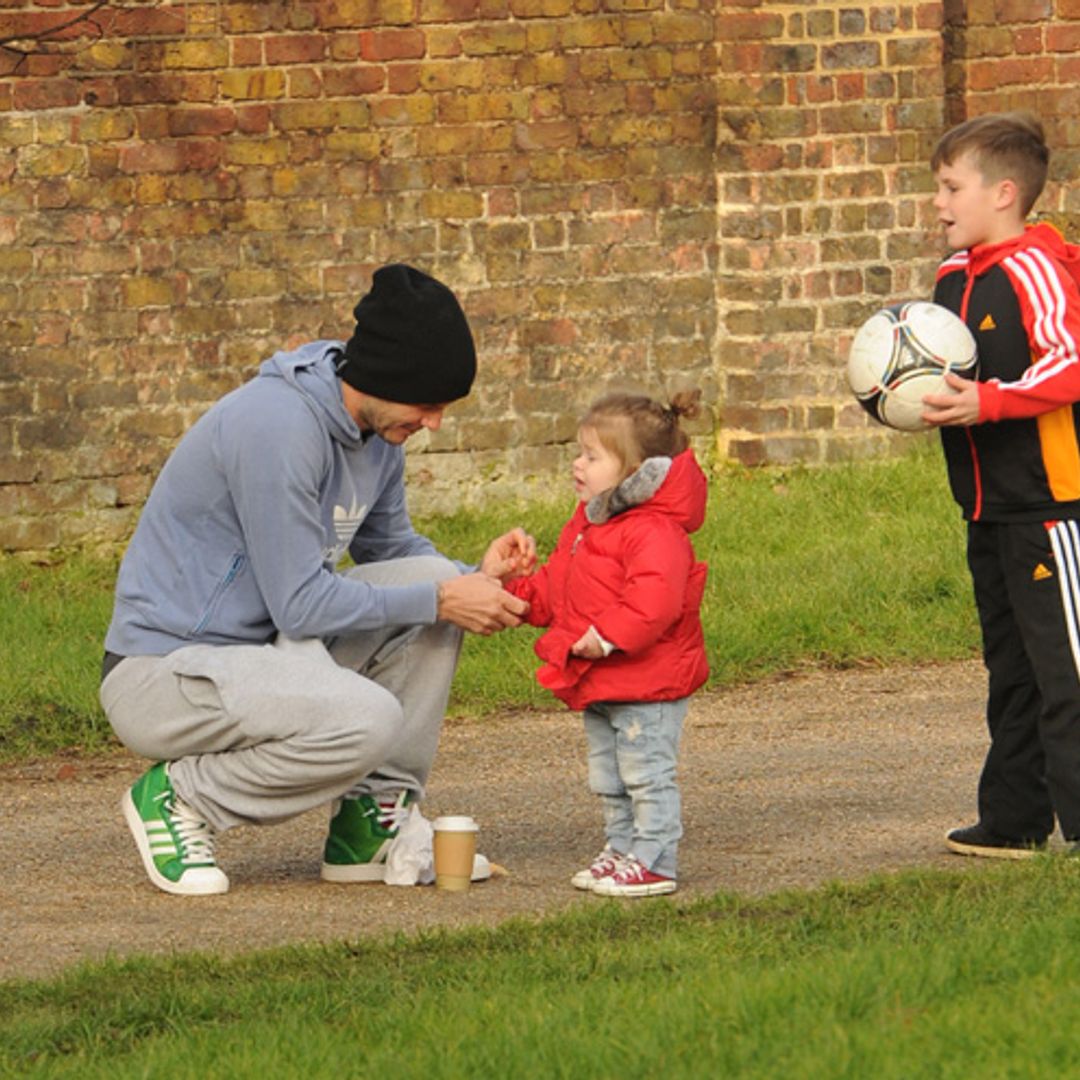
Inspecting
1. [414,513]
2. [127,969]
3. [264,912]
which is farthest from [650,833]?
[414,513]

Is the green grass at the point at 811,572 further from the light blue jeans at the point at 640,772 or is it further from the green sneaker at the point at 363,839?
Result: the light blue jeans at the point at 640,772

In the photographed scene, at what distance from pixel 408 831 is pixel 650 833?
→ 2.11 feet

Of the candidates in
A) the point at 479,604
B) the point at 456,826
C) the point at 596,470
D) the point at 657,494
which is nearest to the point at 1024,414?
the point at 657,494

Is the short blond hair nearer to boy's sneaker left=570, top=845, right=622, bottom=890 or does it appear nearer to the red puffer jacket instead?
the red puffer jacket

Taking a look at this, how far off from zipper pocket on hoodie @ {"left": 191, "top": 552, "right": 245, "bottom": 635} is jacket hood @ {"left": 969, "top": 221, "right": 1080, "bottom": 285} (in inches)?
77.0

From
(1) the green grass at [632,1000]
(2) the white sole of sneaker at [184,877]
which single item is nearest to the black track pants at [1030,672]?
(1) the green grass at [632,1000]

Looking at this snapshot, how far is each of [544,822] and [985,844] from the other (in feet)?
4.09

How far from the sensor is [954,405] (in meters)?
6.02

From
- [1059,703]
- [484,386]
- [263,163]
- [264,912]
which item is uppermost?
[263,163]

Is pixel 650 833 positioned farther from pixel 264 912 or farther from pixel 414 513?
pixel 414 513

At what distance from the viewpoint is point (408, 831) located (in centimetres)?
631

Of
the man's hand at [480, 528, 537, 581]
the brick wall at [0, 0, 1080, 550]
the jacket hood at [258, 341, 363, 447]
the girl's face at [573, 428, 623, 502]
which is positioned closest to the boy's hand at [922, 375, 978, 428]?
the girl's face at [573, 428, 623, 502]

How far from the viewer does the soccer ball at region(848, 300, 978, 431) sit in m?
6.11

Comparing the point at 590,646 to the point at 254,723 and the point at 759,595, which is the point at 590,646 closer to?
the point at 254,723
